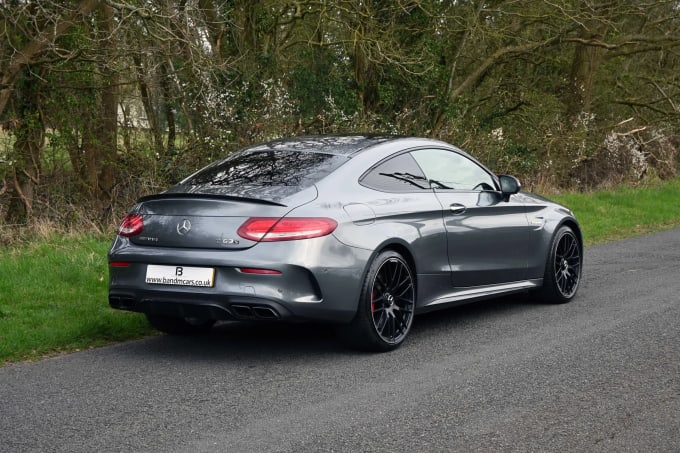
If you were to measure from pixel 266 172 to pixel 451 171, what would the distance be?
177cm

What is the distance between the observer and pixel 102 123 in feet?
55.0

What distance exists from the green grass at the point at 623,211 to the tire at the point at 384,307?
7791 millimetres

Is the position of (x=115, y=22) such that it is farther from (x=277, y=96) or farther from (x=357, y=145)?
(x=357, y=145)

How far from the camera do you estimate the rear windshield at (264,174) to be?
21.9 feet

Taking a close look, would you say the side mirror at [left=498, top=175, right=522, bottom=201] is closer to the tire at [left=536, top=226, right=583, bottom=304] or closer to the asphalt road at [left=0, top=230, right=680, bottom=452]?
the tire at [left=536, top=226, right=583, bottom=304]

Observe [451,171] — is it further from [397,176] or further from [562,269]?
[562,269]

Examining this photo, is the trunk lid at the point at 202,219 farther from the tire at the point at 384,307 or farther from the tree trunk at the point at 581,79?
the tree trunk at the point at 581,79

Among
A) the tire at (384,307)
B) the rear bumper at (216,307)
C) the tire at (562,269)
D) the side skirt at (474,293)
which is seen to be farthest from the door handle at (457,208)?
the rear bumper at (216,307)

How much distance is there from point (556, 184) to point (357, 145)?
13797 millimetres

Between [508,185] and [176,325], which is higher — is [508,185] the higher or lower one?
the higher one

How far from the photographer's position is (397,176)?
7.43 metres

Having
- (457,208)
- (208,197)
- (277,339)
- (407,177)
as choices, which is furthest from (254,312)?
(457,208)

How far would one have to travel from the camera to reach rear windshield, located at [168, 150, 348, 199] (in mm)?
6688

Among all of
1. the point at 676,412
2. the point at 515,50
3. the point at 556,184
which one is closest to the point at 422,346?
the point at 676,412
